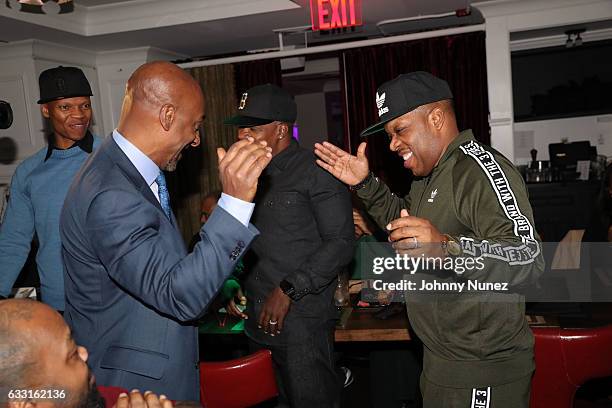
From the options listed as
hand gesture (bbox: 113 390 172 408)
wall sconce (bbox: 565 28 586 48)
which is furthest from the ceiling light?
hand gesture (bbox: 113 390 172 408)

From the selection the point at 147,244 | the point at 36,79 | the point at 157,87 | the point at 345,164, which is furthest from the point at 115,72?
the point at 147,244

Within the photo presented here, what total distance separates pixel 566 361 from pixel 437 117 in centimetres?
102

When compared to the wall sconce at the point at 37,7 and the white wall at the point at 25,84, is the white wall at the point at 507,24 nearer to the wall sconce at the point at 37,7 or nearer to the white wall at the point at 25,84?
the wall sconce at the point at 37,7

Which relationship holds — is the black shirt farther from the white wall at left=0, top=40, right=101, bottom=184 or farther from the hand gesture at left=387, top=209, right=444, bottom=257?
the white wall at left=0, top=40, right=101, bottom=184

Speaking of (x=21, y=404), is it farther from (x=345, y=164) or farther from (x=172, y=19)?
(x=172, y=19)

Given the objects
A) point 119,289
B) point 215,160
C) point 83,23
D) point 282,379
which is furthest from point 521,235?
point 215,160

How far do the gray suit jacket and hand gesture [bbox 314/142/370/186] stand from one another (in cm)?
96

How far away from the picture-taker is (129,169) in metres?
1.45

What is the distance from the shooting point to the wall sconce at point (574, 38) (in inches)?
246

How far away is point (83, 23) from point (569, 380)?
14.9 feet

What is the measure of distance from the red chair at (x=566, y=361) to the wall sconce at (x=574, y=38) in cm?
521

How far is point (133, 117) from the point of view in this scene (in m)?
1.49

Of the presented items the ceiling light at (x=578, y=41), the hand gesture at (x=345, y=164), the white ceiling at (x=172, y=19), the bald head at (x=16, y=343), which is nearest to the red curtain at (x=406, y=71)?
the white ceiling at (x=172, y=19)

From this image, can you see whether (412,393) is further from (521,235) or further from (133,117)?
(133,117)
